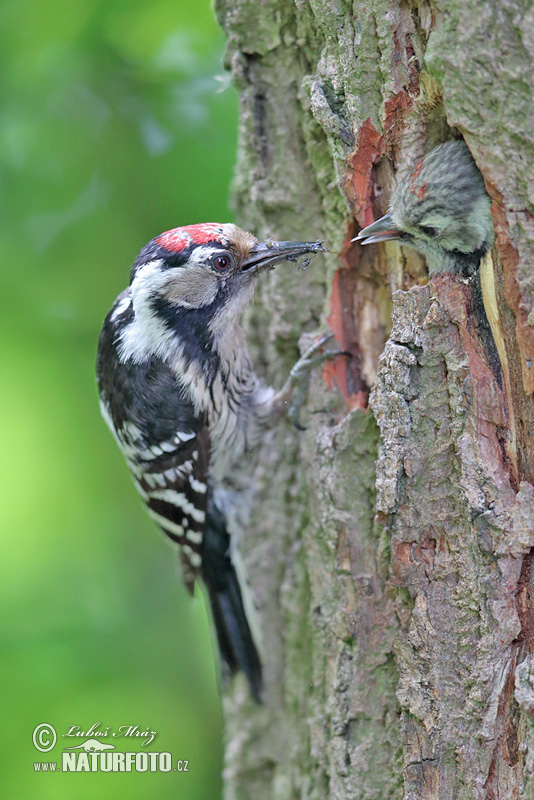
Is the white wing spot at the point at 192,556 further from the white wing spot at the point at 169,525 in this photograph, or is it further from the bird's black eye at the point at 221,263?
the bird's black eye at the point at 221,263

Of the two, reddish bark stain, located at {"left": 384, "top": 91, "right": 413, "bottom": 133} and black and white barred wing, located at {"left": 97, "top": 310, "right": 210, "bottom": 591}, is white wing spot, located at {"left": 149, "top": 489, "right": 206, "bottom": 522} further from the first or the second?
reddish bark stain, located at {"left": 384, "top": 91, "right": 413, "bottom": 133}

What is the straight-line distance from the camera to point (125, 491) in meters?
4.30

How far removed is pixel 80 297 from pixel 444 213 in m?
2.49

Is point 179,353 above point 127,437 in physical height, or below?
above

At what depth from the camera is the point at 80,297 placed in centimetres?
385

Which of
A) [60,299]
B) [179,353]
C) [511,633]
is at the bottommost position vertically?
[511,633]

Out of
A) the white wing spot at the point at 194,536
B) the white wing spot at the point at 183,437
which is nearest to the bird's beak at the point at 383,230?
the white wing spot at the point at 183,437

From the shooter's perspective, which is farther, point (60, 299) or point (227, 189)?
point (60, 299)

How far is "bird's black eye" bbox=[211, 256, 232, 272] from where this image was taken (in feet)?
8.73

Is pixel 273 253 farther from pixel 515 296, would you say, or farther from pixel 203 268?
pixel 515 296

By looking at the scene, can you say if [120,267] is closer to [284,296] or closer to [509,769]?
[284,296]

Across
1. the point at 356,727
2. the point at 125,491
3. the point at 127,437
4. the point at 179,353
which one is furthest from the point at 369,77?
the point at 125,491

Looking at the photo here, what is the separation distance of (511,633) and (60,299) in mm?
2944

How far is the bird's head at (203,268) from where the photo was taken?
262 centimetres
